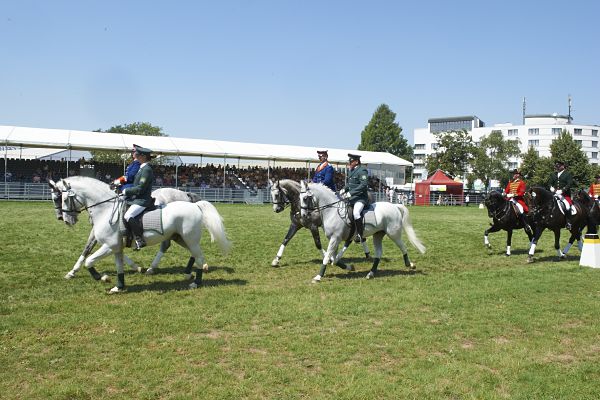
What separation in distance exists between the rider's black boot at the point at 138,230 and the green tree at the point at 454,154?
6945cm

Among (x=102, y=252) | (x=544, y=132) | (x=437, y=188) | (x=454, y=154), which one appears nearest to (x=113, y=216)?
(x=102, y=252)

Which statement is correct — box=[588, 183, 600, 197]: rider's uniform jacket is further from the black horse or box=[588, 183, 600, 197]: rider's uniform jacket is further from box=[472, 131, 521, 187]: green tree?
box=[472, 131, 521, 187]: green tree

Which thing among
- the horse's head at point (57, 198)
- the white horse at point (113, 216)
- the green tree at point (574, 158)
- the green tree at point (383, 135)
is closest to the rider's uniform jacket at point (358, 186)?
the white horse at point (113, 216)

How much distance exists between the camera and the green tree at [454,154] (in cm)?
7512

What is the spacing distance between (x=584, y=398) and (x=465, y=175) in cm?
7789

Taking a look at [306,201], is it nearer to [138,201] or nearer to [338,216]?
[338,216]

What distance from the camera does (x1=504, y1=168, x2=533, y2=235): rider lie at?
16.8 m

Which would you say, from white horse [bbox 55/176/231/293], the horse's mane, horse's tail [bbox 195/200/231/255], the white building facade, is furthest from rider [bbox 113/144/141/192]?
the white building facade

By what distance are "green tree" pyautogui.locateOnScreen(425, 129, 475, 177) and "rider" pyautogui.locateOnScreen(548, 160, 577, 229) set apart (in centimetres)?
5943

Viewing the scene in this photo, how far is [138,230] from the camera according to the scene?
10.1m

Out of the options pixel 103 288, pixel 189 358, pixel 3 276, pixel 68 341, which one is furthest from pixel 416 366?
pixel 3 276

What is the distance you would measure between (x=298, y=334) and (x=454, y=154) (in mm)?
71615

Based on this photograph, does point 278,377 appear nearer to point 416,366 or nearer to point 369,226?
point 416,366

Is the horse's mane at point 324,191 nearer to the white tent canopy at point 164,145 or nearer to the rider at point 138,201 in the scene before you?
the rider at point 138,201
